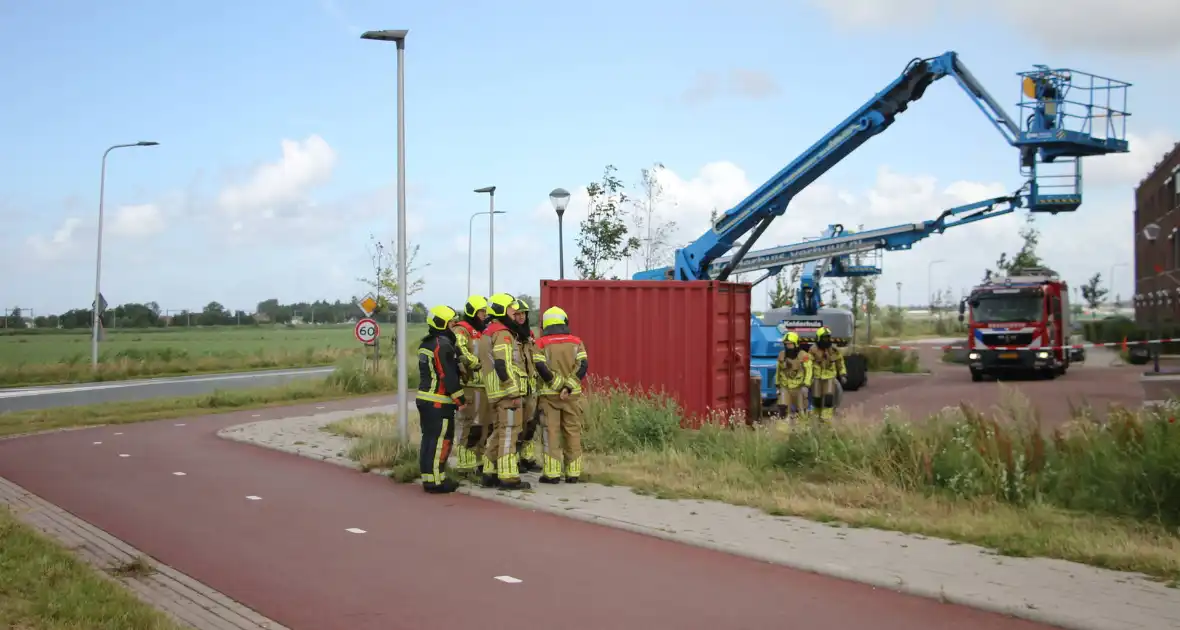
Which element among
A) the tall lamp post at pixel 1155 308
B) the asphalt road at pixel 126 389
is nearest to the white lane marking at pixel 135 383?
the asphalt road at pixel 126 389

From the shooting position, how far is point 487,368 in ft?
36.8

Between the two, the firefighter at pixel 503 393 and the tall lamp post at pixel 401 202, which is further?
the tall lamp post at pixel 401 202

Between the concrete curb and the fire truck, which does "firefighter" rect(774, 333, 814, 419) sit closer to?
the concrete curb

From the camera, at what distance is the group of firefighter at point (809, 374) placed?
1538cm

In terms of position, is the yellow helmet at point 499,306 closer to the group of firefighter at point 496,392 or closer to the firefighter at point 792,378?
Answer: the group of firefighter at point 496,392

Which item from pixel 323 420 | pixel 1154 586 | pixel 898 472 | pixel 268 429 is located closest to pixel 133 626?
pixel 1154 586

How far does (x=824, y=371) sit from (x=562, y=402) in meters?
5.59

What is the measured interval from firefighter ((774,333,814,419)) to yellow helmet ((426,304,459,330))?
6.69 meters

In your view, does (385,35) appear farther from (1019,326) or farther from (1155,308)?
(1155,308)

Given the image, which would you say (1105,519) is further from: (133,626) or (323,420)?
(323,420)

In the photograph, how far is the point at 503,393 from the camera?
10.9m

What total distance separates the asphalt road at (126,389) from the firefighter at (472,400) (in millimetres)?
15930

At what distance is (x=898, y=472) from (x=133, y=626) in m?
7.14

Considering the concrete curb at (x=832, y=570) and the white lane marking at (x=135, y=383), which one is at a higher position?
the concrete curb at (x=832, y=570)
